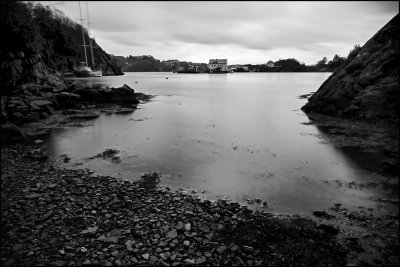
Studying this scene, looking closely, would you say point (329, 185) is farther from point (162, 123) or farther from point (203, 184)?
point (162, 123)

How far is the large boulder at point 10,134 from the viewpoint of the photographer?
2017 centimetres

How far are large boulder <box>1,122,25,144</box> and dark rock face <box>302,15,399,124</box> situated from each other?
3308cm

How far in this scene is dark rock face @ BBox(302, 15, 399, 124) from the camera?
96.4ft

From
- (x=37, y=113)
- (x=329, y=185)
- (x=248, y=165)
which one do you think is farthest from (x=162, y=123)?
(x=329, y=185)

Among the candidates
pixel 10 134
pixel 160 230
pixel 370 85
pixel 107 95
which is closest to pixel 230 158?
pixel 160 230

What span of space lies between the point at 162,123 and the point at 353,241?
2571 cm

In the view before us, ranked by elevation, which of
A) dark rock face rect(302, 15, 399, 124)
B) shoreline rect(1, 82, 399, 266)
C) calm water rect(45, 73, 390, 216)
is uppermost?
dark rock face rect(302, 15, 399, 124)

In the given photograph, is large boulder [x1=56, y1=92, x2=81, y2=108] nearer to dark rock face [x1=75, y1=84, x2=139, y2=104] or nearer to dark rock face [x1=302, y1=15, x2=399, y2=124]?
dark rock face [x1=75, y1=84, x2=139, y2=104]

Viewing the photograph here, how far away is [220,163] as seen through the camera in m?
18.5

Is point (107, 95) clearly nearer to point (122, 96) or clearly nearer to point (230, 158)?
point (122, 96)

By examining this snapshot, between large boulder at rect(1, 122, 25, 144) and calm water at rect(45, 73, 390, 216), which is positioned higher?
large boulder at rect(1, 122, 25, 144)

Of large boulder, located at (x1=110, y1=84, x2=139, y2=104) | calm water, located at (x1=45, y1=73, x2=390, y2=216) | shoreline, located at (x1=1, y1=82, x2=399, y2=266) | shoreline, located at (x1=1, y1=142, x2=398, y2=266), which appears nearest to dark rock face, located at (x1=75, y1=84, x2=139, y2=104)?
large boulder, located at (x1=110, y1=84, x2=139, y2=104)

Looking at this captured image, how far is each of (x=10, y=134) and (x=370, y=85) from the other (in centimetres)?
3635

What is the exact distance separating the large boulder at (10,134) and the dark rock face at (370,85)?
3308 centimetres
